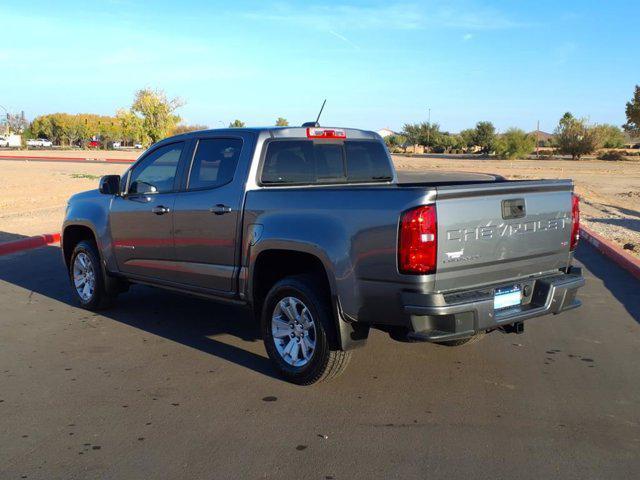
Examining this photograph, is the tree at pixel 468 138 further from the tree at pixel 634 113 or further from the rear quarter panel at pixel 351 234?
the rear quarter panel at pixel 351 234

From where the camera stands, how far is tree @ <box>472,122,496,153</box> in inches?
3393

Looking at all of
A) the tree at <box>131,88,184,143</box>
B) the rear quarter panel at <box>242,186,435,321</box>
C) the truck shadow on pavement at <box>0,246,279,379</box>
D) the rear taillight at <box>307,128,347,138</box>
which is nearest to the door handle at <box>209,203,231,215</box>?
the rear quarter panel at <box>242,186,435,321</box>

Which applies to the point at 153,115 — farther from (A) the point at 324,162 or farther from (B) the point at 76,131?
Result: (B) the point at 76,131

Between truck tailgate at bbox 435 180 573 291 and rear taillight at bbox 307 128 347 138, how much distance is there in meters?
1.83

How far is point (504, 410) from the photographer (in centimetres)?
464

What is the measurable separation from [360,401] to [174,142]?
313 cm

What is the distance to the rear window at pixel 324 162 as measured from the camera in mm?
5629

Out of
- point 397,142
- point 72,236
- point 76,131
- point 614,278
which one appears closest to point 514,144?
point 397,142

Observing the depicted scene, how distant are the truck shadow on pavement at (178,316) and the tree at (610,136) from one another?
2917 inches

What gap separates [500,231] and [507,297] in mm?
485

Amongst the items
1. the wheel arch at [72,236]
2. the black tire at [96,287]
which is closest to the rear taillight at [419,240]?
the black tire at [96,287]

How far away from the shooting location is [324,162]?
598 cm

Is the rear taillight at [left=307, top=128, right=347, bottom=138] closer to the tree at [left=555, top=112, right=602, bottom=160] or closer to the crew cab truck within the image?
the crew cab truck

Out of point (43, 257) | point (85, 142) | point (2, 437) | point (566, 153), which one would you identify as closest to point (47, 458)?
point (2, 437)
